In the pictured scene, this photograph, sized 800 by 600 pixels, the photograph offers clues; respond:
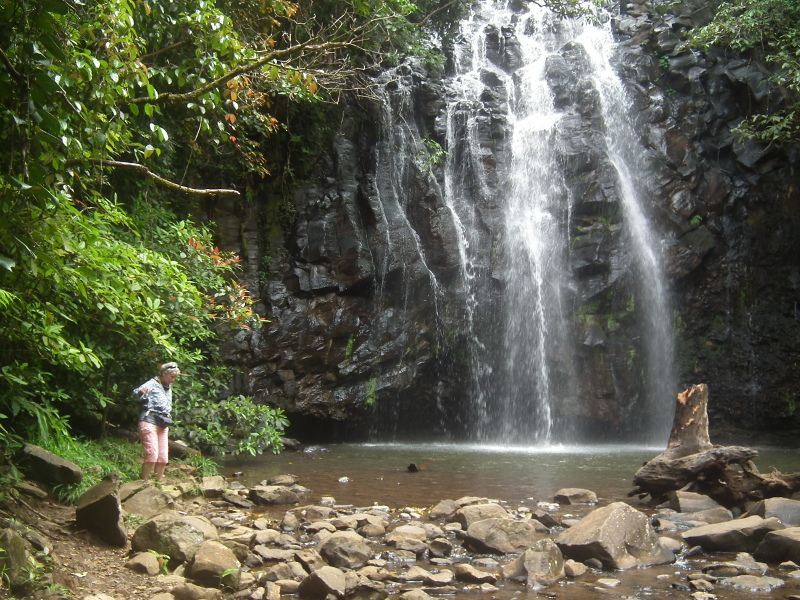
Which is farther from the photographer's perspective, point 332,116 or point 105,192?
point 332,116

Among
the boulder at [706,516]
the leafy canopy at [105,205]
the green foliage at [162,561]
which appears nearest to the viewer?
the leafy canopy at [105,205]

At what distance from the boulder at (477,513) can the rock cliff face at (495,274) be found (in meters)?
8.37

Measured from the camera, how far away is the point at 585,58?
59.3 ft

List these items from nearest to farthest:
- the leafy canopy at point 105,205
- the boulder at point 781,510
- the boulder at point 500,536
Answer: the leafy canopy at point 105,205, the boulder at point 500,536, the boulder at point 781,510

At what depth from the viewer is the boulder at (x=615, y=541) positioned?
494cm

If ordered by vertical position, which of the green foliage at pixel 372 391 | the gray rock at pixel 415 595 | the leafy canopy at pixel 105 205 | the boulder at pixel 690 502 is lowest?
the gray rock at pixel 415 595

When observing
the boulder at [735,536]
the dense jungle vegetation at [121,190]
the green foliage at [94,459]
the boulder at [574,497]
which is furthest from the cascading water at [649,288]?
the green foliage at [94,459]

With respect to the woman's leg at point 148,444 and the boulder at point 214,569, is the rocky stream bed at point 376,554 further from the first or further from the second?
the woman's leg at point 148,444

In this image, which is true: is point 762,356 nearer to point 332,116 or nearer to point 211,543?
point 332,116

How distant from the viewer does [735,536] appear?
528cm

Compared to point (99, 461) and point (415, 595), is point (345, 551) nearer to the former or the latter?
point (415, 595)

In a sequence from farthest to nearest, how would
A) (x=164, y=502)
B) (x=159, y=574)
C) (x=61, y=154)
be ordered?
(x=164, y=502), (x=159, y=574), (x=61, y=154)

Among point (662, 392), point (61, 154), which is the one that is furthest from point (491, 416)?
point (61, 154)

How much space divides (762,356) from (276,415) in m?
11.6
